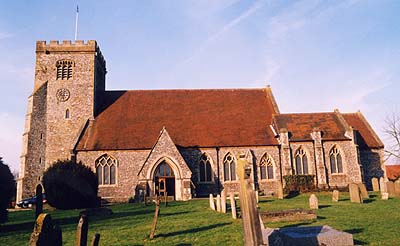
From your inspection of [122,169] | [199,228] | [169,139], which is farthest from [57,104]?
[199,228]

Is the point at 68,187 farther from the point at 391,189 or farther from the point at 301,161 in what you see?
the point at 391,189

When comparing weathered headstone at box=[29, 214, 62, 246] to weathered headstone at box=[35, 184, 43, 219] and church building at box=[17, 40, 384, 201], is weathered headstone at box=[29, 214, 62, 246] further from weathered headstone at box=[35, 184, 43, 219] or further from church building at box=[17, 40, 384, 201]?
church building at box=[17, 40, 384, 201]

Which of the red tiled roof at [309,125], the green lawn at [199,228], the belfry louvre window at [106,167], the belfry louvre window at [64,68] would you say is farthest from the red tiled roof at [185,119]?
the green lawn at [199,228]

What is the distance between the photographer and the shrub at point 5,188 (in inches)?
542

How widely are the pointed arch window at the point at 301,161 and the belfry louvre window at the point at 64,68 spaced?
2142cm

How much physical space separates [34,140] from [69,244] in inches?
792

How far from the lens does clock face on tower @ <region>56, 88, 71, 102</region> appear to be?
94.2 feet

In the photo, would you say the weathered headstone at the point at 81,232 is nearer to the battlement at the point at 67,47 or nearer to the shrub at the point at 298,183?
the shrub at the point at 298,183

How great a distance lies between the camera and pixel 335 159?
90.5ft

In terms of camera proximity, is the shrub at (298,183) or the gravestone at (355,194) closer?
the gravestone at (355,194)

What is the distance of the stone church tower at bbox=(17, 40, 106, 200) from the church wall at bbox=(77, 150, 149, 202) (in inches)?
62.6

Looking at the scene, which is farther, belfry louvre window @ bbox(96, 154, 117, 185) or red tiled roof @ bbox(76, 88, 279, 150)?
red tiled roof @ bbox(76, 88, 279, 150)

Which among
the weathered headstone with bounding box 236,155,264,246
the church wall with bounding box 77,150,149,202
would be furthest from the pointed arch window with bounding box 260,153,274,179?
the weathered headstone with bounding box 236,155,264,246

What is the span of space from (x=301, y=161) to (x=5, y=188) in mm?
21754
